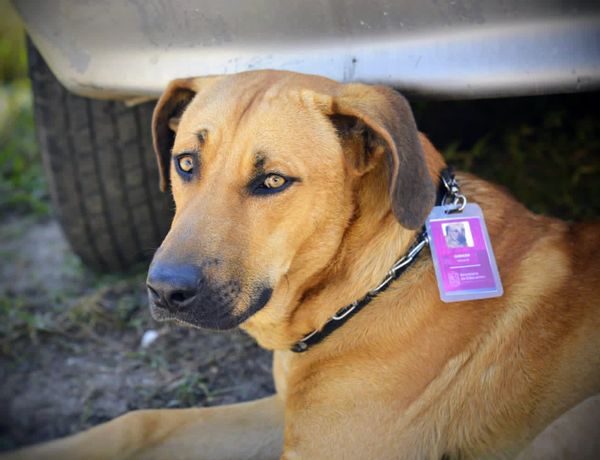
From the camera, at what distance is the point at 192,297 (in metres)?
2.25

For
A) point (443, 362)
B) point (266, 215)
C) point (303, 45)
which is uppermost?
point (303, 45)

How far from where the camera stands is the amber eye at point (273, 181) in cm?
243

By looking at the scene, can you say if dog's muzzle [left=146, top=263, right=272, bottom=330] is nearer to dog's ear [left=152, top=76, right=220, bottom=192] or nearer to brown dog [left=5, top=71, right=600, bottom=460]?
brown dog [left=5, top=71, right=600, bottom=460]

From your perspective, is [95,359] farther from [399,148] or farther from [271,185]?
[399,148]

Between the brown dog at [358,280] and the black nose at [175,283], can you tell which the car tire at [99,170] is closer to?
the brown dog at [358,280]

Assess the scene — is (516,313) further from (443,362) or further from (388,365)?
(388,365)

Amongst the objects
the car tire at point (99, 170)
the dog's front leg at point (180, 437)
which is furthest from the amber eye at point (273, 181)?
the car tire at point (99, 170)

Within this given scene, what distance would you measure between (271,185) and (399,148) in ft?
1.40

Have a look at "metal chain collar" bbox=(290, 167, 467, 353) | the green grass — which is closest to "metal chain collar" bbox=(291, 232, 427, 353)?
"metal chain collar" bbox=(290, 167, 467, 353)

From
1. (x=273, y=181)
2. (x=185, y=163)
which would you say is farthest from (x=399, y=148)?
(x=185, y=163)

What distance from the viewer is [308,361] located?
266 centimetres

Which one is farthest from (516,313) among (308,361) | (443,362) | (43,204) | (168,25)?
(43,204)

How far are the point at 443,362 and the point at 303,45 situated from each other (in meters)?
1.29

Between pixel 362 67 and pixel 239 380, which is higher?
pixel 362 67
